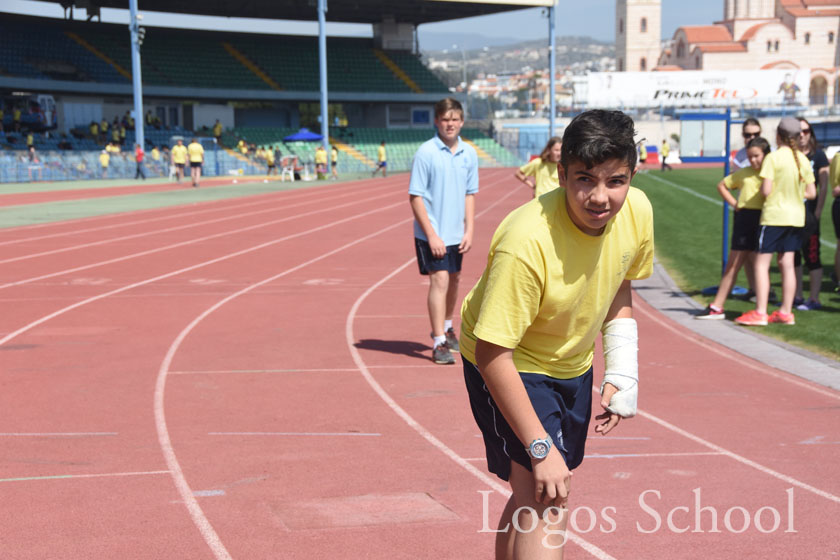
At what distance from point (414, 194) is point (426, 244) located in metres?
0.40

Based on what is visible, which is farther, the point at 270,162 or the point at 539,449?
the point at 270,162

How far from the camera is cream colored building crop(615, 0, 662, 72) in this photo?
132 m

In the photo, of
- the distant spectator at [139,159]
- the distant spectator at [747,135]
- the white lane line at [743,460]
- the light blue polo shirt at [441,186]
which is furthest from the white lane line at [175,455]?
the distant spectator at [139,159]

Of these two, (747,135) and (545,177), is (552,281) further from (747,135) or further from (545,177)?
(545,177)

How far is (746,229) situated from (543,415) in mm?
6886

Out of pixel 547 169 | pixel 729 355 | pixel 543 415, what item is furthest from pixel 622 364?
pixel 547 169

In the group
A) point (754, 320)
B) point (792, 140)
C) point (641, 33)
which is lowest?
point (754, 320)

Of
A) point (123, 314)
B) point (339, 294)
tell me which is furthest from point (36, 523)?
point (339, 294)

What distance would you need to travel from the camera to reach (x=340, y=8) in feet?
198

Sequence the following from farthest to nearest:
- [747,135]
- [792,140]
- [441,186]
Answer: [747,135] → [792,140] → [441,186]

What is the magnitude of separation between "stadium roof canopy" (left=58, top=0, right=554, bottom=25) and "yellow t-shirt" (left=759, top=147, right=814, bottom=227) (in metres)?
49.4

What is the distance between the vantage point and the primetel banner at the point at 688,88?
8488cm

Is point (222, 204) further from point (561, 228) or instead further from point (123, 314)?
point (561, 228)

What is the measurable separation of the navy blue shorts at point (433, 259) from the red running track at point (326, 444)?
0.78 meters
